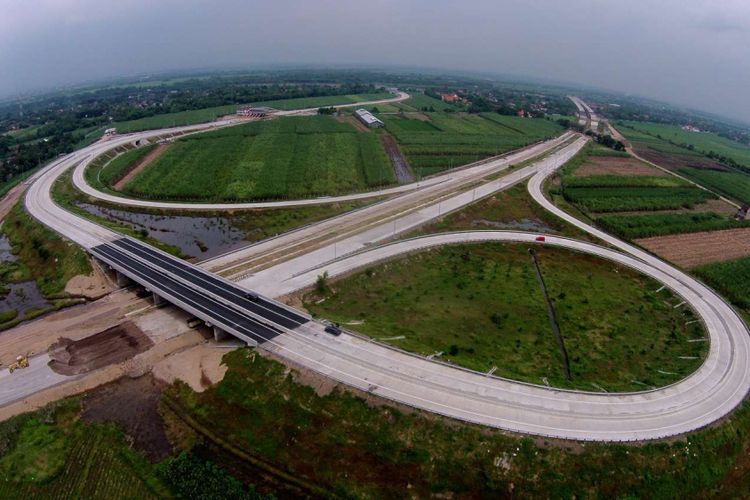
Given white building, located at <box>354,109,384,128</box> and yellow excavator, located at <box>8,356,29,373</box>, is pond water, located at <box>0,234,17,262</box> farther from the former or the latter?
white building, located at <box>354,109,384,128</box>

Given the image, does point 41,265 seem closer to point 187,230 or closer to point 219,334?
point 187,230

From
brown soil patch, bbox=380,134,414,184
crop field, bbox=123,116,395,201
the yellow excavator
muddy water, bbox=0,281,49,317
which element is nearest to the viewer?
the yellow excavator

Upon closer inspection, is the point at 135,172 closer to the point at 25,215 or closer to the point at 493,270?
the point at 25,215

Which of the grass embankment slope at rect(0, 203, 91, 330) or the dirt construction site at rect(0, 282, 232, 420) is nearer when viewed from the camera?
the dirt construction site at rect(0, 282, 232, 420)

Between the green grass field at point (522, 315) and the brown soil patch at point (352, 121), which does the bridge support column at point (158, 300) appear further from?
the brown soil patch at point (352, 121)

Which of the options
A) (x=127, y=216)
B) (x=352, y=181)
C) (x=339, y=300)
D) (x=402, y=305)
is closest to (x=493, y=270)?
(x=402, y=305)

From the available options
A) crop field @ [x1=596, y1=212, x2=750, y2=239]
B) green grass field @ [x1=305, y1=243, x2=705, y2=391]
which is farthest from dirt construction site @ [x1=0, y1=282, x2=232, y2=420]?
crop field @ [x1=596, y1=212, x2=750, y2=239]

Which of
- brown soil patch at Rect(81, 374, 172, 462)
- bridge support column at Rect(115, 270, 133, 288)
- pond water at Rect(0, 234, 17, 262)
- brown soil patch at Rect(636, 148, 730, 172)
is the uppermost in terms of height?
brown soil patch at Rect(636, 148, 730, 172)
